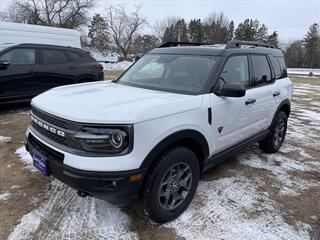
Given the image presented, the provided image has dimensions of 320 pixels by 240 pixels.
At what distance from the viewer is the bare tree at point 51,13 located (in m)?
37.3

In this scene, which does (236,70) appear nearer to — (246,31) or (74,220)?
(74,220)

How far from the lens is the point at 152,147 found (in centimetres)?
250

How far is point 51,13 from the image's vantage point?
38.7 metres

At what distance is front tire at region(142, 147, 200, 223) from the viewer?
2.64 m

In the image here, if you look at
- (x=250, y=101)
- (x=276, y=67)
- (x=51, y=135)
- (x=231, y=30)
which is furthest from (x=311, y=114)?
(x=231, y=30)

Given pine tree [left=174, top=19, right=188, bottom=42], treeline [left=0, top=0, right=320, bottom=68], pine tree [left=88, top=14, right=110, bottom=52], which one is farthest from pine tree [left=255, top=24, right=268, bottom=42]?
pine tree [left=88, top=14, right=110, bottom=52]

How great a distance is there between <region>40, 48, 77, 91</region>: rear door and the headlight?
5715 mm

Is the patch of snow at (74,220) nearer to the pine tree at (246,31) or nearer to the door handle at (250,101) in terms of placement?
the door handle at (250,101)

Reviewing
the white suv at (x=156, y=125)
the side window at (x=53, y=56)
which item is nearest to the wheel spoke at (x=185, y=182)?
the white suv at (x=156, y=125)

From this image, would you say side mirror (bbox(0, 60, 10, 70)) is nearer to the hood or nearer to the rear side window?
the hood

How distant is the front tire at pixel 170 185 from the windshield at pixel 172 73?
774mm

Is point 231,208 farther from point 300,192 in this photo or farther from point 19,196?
point 19,196

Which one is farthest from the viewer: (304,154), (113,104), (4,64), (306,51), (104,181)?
(306,51)

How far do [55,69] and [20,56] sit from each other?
0.88 m
